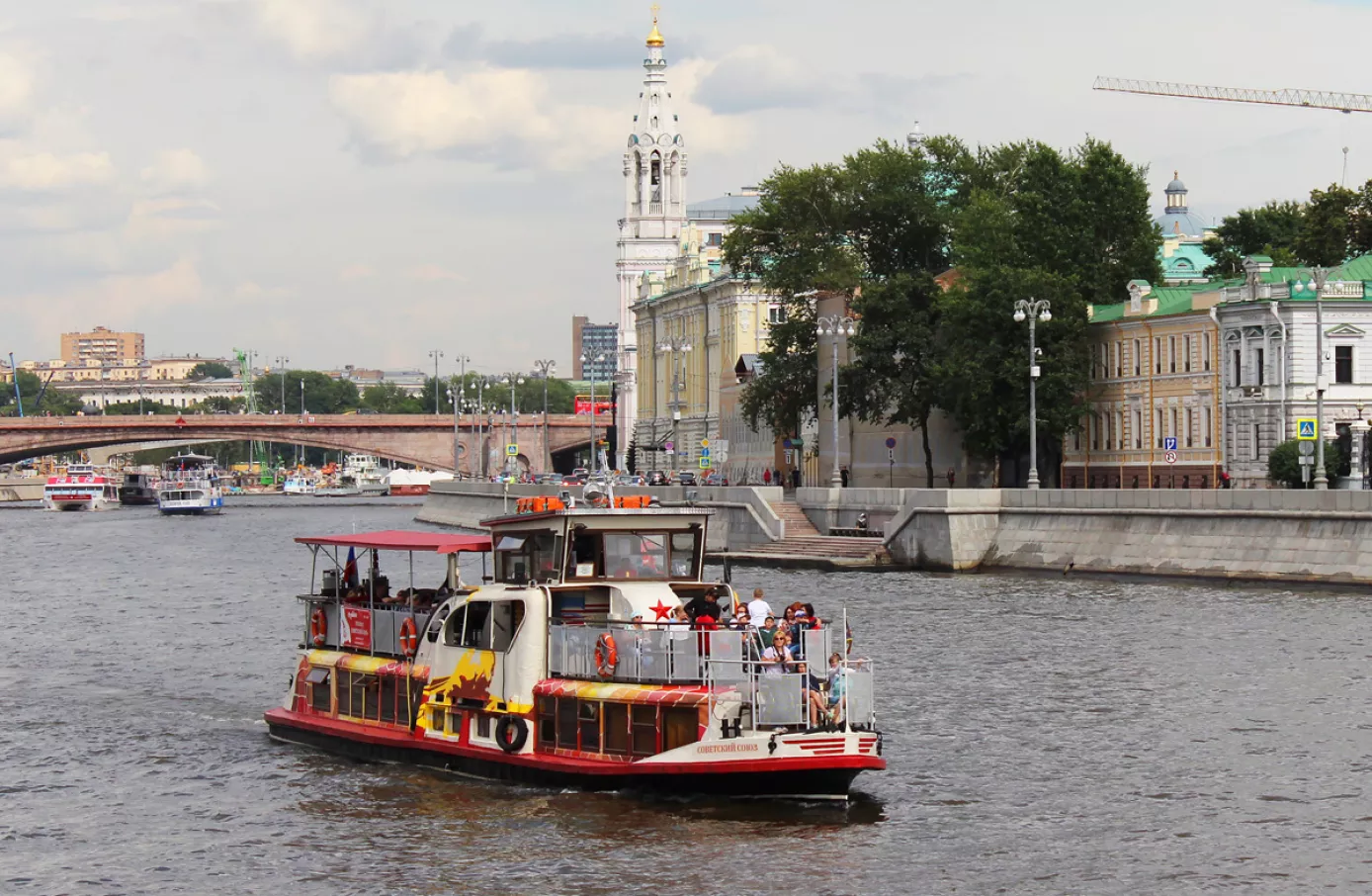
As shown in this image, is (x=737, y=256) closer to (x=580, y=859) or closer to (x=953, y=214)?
(x=953, y=214)

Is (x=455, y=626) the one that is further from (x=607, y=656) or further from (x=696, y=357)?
(x=696, y=357)

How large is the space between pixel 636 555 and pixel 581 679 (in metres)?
2.36

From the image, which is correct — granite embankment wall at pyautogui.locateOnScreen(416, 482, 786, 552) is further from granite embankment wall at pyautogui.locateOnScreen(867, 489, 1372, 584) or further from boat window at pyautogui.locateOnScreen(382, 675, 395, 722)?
boat window at pyautogui.locateOnScreen(382, 675, 395, 722)

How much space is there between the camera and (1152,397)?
87688 mm

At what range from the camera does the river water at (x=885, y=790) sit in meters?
27.5

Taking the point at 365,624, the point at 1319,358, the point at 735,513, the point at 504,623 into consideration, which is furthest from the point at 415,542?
the point at 735,513

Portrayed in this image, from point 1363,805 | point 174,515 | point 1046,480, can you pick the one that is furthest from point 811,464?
point 1363,805

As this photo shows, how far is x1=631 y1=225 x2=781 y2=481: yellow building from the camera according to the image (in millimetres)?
138500

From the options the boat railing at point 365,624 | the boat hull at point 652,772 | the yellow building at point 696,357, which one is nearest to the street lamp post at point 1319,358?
the boat railing at point 365,624

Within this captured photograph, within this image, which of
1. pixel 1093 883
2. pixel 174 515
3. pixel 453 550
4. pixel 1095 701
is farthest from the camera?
pixel 174 515

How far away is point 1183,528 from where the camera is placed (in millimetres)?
64438

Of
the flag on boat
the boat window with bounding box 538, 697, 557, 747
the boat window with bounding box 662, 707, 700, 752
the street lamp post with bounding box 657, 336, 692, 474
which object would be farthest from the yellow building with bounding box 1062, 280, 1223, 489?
the boat window with bounding box 662, 707, 700, 752

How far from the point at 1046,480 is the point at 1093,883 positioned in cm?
6765

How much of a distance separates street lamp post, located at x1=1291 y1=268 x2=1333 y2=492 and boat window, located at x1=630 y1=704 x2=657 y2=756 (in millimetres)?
35195
